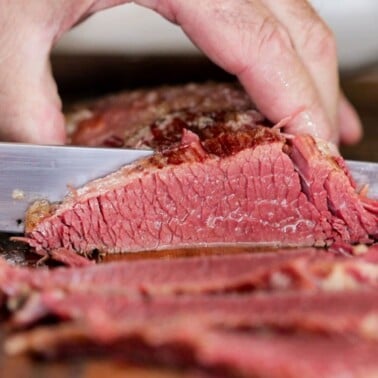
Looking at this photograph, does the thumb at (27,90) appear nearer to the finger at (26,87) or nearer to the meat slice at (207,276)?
the finger at (26,87)

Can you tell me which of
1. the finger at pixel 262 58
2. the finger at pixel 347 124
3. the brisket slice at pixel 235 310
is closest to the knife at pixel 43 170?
the finger at pixel 262 58

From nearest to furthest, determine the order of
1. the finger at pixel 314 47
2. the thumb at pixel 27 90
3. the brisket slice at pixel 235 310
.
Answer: the brisket slice at pixel 235 310
the thumb at pixel 27 90
the finger at pixel 314 47

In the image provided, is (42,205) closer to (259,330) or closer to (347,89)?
(259,330)

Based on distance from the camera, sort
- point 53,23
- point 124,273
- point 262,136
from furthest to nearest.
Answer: point 53,23 < point 262,136 < point 124,273

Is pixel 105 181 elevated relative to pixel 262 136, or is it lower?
lower

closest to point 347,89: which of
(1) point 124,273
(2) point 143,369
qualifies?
(1) point 124,273

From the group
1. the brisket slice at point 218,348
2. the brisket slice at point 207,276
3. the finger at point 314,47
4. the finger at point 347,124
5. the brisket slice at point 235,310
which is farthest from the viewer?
the finger at point 347,124

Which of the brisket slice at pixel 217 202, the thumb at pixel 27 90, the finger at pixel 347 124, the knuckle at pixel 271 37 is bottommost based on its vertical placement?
the finger at pixel 347 124
